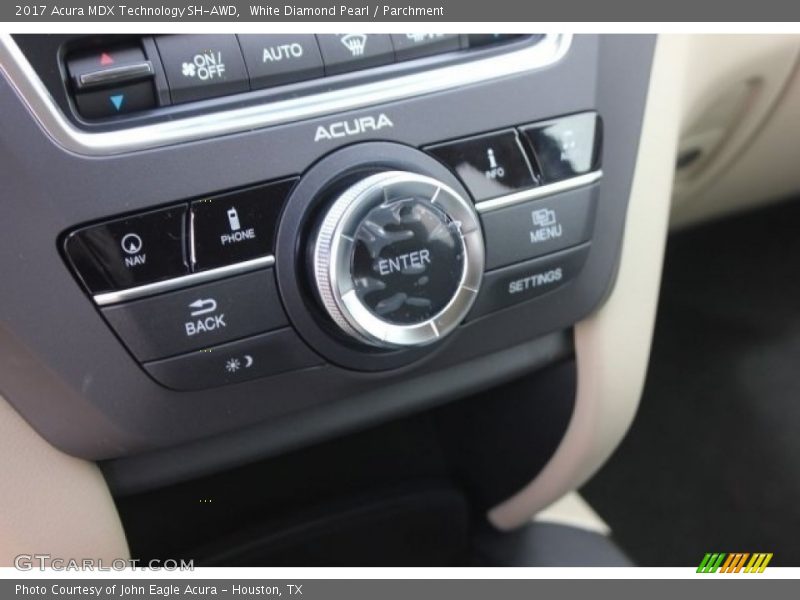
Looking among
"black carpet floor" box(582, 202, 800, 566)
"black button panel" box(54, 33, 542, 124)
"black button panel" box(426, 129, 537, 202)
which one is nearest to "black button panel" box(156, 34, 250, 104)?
"black button panel" box(54, 33, 542, 124)

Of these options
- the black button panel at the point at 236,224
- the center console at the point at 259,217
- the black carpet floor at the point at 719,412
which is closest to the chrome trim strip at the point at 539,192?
the center console at the point at 259,217

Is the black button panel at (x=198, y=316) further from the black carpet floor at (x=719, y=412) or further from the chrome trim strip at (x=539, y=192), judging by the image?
the black carpet floor at (x=719, y=412)

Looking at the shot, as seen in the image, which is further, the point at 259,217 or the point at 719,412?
the point at 719,412

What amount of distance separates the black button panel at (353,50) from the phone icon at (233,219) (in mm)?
83

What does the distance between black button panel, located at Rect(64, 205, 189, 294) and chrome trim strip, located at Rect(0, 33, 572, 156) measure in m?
0.03

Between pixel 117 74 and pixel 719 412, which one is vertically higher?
pixel 117 74

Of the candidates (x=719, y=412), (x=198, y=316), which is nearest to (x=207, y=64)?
(x=198, y=316)

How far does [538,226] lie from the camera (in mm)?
504

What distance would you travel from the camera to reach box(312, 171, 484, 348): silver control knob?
1.42 ft

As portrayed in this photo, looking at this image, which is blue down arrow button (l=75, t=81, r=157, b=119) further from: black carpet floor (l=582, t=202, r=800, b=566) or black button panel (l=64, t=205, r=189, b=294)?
black carpet floor (l=582, t=202, r=800, b=566)

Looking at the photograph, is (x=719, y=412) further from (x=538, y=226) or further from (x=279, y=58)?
(x=279, y=58)

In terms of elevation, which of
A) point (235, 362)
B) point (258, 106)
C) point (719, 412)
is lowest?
point (719, 412)

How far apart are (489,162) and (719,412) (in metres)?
0.71
